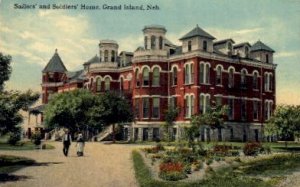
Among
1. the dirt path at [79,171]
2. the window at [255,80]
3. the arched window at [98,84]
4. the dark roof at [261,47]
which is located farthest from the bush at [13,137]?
the arched window at [98,84]

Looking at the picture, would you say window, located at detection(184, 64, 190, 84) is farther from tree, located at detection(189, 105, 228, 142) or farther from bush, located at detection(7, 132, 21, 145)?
bush, located at detection(7, 132, 21, 145)

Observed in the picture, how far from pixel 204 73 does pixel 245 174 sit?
13864 millimetres

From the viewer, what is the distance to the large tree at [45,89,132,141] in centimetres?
2862

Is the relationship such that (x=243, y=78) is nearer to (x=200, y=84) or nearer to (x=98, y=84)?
(x=200, y=84)

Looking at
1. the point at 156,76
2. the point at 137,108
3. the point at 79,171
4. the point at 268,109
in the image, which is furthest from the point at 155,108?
the point at 79,171

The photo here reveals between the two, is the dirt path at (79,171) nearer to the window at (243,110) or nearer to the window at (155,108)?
the window at (155,108)

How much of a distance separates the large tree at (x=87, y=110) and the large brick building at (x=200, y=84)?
1.49 meters

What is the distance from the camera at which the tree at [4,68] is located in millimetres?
16078

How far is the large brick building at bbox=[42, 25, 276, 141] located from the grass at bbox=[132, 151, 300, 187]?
9694 millimetres

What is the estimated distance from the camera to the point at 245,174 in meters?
15.0

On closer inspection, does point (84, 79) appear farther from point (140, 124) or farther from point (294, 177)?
point (294, 177)

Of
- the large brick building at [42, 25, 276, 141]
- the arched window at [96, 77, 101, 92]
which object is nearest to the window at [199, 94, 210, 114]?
the large brick building at [42, 25, 276, 141]

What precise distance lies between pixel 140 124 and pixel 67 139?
10783mm

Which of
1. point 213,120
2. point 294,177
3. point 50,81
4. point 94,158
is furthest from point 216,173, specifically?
point 50,81
